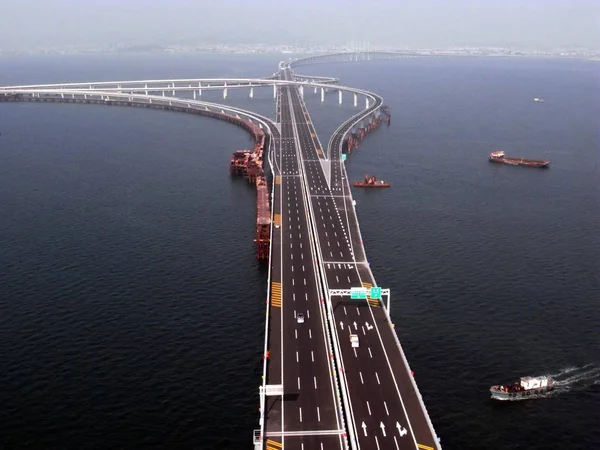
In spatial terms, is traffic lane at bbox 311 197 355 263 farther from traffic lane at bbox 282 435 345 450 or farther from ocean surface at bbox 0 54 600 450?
traffic lane at bbox 282 435 345 450

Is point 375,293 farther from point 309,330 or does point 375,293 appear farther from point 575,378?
point 575,378

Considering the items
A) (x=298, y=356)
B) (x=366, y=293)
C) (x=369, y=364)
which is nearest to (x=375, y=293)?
(x=366, y=293)

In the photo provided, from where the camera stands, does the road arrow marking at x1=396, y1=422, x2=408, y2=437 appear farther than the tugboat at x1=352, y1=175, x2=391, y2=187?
No

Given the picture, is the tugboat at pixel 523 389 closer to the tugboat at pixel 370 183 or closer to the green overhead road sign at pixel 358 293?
the green overhead road sign at pixel 358 293

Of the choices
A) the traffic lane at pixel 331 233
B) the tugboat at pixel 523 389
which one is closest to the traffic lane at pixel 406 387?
the tugboat at pixel 523 389

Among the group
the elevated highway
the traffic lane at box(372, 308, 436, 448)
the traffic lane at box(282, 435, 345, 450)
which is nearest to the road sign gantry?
the elevated highway

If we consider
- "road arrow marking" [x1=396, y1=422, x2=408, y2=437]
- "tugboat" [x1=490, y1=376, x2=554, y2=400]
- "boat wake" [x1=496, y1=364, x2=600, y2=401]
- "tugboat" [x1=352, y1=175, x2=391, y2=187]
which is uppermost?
"tugboat" [x1=352, y1=175, x2=391, y2=187]
